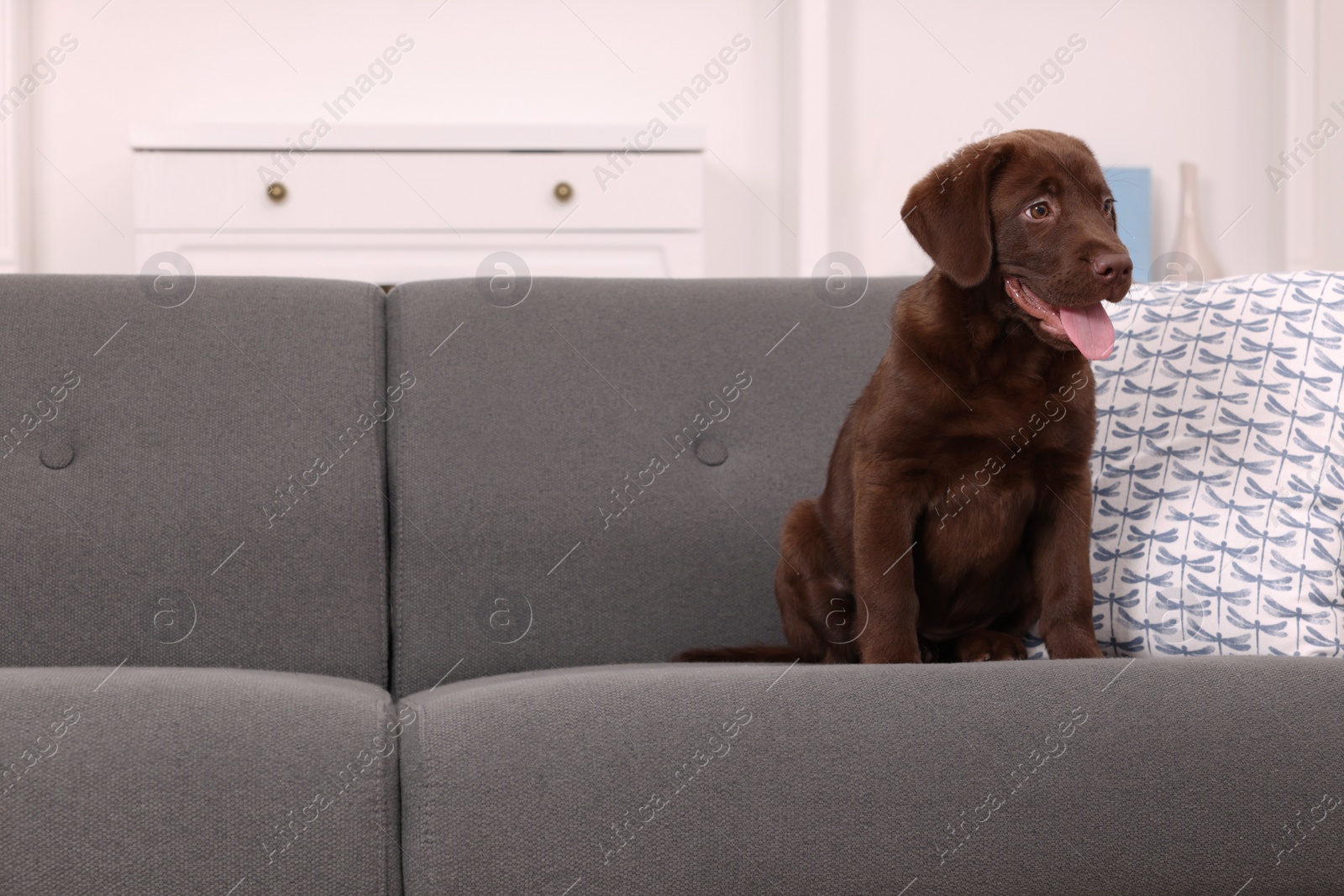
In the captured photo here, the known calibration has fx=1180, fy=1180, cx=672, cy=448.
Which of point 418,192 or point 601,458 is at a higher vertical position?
point 418,192

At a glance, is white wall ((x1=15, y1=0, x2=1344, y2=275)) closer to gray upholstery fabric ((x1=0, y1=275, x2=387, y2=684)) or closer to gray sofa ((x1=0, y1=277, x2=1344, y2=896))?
gray sofa ((x1=0, y1=277, x2=1344, y2=896))

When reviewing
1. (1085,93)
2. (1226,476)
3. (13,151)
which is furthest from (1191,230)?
(13,151)

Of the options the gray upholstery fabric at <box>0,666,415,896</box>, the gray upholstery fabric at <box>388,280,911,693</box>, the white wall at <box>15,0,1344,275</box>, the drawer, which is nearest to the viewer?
the gray upholstery fabric at <box>0,666,415,896</box>

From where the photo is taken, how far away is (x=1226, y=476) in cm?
137

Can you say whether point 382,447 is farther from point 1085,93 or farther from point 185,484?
point 1085,93

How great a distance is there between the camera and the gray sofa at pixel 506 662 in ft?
3.27

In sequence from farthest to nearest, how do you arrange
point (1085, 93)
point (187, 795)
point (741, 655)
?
point (1085, 93) < point (741, 655) < point (187, 795)

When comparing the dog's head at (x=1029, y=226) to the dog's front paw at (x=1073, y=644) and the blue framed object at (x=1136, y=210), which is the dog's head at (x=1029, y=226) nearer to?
the dog's front paw at (x=1073, y=644)

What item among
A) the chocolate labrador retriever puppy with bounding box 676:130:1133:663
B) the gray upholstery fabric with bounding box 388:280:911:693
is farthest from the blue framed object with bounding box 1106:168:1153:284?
the chocolate labrador retriever puppy with bounding box 676:130:1133:663

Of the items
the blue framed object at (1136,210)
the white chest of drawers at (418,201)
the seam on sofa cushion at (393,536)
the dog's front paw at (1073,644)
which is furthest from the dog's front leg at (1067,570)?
the blue framed object at (1136,210)

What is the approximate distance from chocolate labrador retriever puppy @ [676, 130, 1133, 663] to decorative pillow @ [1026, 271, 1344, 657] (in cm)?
13

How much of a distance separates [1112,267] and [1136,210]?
2930 millimetres

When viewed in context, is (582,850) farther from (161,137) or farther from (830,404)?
(161,137)

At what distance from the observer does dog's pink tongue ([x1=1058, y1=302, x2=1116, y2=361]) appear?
1.22 metres
